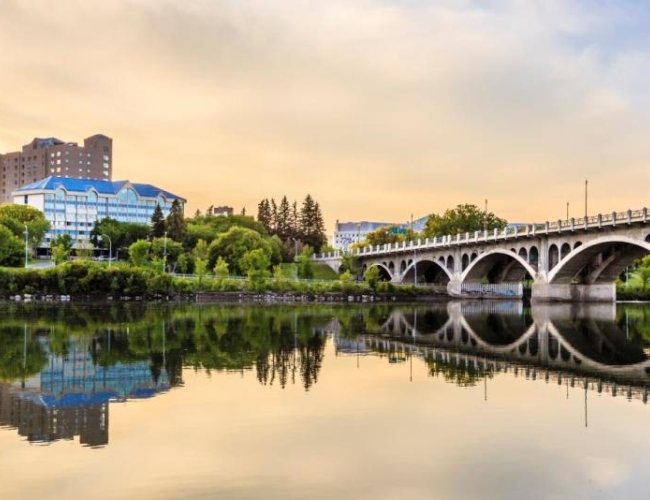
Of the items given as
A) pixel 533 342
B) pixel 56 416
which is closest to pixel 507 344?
pixel 533 342

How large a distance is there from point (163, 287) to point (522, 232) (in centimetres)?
4098

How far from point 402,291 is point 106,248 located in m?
62.1

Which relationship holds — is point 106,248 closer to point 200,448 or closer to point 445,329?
point 445,329

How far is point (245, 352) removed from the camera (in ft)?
113

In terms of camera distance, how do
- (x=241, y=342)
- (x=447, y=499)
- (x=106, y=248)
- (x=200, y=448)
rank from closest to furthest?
(x=447, y=499)
(x=200, y=448)
(x=241, y=342)
(x=106, y=248)

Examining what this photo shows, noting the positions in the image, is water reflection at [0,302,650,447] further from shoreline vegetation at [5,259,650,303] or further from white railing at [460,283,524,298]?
white railing at [460,283,524,298]

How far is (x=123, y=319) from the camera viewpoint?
5394cm

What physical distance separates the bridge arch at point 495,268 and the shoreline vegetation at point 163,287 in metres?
4.59

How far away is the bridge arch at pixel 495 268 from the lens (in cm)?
9650

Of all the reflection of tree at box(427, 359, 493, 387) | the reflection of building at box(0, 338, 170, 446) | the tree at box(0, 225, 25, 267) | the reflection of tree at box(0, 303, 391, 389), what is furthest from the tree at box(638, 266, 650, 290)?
the reflection of building at box(0, 338, 170, 446)

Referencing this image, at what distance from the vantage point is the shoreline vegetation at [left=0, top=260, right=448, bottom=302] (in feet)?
271

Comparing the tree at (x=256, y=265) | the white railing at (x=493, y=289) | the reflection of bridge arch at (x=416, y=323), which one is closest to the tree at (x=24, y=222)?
the tree at (x=256, y=265)

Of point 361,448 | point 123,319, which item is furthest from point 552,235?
point 361,448

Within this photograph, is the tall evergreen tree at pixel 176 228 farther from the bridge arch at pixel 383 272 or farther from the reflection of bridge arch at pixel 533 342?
the reflection of bridge arch at pixel 533 342
